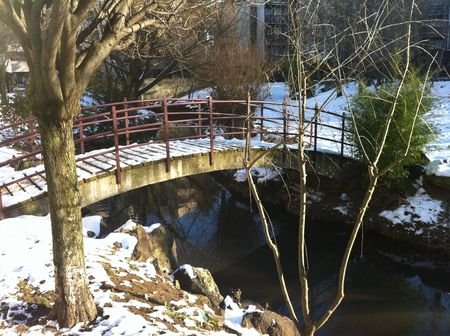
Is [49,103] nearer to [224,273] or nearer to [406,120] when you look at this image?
[224,273]

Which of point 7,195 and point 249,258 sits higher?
point 7,195

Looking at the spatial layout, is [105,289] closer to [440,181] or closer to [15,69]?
[440,181]

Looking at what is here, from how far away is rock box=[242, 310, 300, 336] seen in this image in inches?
219

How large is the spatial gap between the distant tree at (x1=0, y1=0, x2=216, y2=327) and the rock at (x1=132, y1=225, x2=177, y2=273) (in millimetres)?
2032

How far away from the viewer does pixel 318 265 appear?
9906mm

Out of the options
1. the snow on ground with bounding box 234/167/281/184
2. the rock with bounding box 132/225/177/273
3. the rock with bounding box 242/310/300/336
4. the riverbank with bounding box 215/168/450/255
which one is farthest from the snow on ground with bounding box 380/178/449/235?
the rock with bounding box 242/310/300/336

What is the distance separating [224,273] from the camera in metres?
9.47

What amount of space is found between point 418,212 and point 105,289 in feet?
26.3

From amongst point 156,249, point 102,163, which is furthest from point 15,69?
point 156,249

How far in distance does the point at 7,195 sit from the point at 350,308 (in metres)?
5.95

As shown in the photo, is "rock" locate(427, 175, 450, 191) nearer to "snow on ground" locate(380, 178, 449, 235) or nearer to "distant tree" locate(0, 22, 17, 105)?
"snow on ground" locate(380, 178, 449, 235)

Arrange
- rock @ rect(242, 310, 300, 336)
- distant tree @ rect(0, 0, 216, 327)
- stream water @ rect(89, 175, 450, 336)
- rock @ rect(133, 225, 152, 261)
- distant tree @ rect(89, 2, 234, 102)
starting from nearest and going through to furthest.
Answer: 1. distant tree @ rect(0, 0, 216, 327)
2. rock @ rect(242, 310, 300, 336)
3. rock @ rect(133, 225, 152, 261)
4. stream water @ rect(89, 175, 450, 336)
5. distant tree @ rect(89, 2, 234, 102)

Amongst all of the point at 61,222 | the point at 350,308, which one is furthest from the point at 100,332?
the point at 350,308

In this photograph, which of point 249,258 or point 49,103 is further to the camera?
point 249,258
